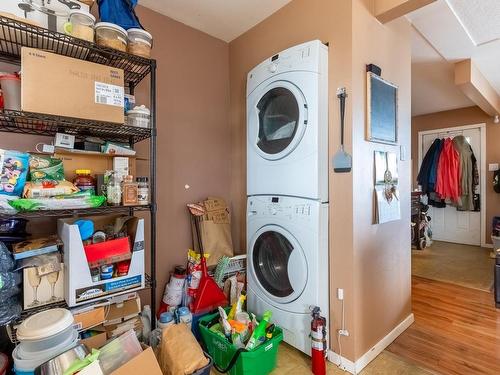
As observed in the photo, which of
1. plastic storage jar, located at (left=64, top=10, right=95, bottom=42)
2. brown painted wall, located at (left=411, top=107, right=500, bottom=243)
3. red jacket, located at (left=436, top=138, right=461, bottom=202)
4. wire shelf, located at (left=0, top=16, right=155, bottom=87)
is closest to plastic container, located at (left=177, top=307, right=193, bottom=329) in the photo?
wire shelf, located at (left=0, top=16, right=155, bottom=87)

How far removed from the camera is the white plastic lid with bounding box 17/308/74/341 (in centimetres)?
99

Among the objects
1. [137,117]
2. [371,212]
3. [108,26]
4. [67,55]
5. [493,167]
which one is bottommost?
[371,212]

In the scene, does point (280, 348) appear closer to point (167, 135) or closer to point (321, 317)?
point (321, 317)

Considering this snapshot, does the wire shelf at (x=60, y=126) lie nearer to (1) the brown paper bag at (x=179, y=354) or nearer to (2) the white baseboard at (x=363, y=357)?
(1) the brown paper bag at (x=179, y=354)

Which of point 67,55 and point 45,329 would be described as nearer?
point 45,329

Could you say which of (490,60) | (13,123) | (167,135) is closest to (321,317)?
(167,135)

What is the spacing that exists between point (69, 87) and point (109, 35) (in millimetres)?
347

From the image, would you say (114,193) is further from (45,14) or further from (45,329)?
(45,14)

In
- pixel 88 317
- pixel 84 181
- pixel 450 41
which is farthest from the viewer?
pixel 450 41

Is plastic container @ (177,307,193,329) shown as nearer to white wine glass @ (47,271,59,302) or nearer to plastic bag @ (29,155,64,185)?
white wine glass @ (47,271,59,302)

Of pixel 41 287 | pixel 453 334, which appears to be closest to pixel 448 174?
pixel 453 334

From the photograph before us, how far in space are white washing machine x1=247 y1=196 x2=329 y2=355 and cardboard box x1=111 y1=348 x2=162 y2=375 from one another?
83 cm

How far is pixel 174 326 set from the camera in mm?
1370

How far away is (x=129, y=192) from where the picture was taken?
1371 millimetres
